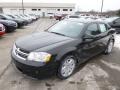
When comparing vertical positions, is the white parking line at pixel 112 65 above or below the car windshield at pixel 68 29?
below

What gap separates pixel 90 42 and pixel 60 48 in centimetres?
139

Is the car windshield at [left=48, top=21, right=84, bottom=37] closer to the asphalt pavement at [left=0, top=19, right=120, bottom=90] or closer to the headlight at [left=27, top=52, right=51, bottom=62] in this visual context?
the asphalt pavement at [left=0, top=19, right=120, bottom=90]

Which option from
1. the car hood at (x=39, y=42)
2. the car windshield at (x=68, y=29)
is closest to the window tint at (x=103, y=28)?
the car windshield at (x=68, y=29)

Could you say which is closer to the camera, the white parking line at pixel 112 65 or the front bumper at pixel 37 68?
the front bumper at pixel 37 68

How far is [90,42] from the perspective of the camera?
4.94m

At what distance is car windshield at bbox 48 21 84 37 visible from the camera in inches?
190

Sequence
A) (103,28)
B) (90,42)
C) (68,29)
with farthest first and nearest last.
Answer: (103,28), (68,29), (90,42)

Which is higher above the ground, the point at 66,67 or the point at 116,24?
the point at 116,24

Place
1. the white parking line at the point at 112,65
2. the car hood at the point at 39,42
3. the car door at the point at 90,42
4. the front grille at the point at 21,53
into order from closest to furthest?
the front grille at the point at 21,53, the car hood at the point at 39,42, the car door at the point at 90,42, the white parking line at the point at 112,65

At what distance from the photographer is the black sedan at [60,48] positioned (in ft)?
12.1

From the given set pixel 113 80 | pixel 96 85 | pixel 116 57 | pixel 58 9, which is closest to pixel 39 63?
pixel 96 85

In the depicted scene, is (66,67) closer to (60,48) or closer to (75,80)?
(75,80)

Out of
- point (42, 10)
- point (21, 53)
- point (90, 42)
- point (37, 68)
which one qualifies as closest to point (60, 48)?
point (37, 68)

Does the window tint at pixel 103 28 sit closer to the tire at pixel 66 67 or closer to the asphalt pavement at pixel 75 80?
the asphalt pavement at pixel 75 80
